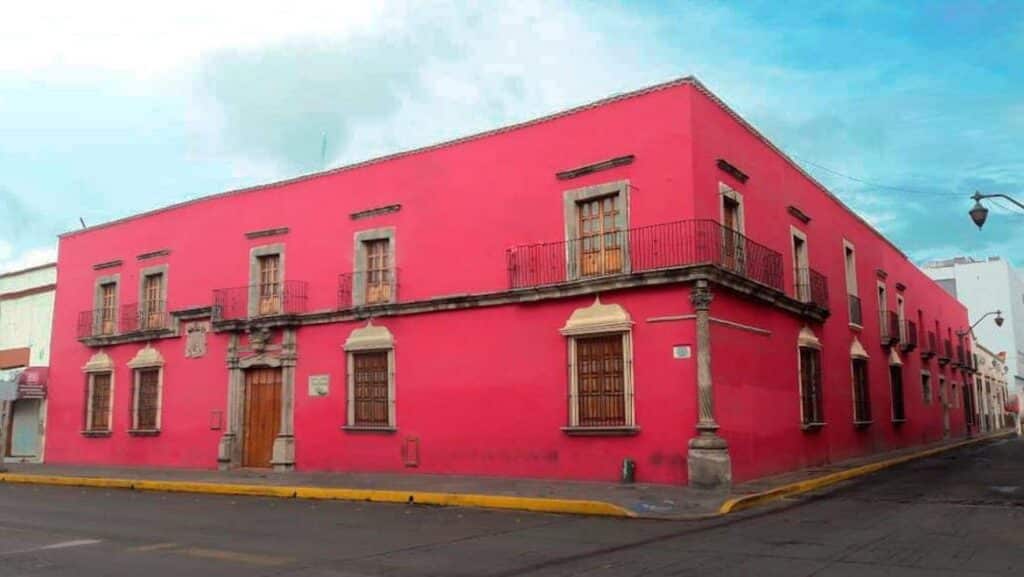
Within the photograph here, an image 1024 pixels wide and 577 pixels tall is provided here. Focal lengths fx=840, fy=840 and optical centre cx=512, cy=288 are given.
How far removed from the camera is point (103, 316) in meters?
24.1

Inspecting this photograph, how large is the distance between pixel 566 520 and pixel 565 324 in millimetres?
5421

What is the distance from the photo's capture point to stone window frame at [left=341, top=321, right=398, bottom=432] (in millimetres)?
18297

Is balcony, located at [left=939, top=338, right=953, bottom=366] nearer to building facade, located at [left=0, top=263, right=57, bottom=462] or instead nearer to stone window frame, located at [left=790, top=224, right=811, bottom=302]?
stone window frame, located at [left=790, top=224, right=811, bottom=302]

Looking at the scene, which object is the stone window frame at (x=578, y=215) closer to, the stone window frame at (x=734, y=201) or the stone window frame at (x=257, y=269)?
the stone window frame at (x=734, y=201)

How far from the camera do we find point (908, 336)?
96.9 ft

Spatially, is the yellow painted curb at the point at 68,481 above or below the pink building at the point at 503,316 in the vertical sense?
below

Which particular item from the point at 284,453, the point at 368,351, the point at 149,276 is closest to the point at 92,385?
the point at 149,276

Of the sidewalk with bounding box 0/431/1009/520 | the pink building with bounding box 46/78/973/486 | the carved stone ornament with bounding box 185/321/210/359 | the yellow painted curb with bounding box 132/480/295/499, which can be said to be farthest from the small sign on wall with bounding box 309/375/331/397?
the carved stone ornament with bounding box 185/321/210/359

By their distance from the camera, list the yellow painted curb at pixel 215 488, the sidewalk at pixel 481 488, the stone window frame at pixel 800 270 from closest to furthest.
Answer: the sidewalk at pixel 481 488
the yellow painted curb at pixel 215 488
the stone window frame at pixel 800 270

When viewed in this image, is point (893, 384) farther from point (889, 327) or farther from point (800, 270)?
point (800, 270)

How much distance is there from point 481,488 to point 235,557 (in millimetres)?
6588

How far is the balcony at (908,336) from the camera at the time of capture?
28.6m

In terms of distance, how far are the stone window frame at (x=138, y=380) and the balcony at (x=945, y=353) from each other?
29.8 metres

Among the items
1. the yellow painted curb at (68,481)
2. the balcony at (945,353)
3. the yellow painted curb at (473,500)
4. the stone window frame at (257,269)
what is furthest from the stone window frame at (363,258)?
the balcony at (945,353)
